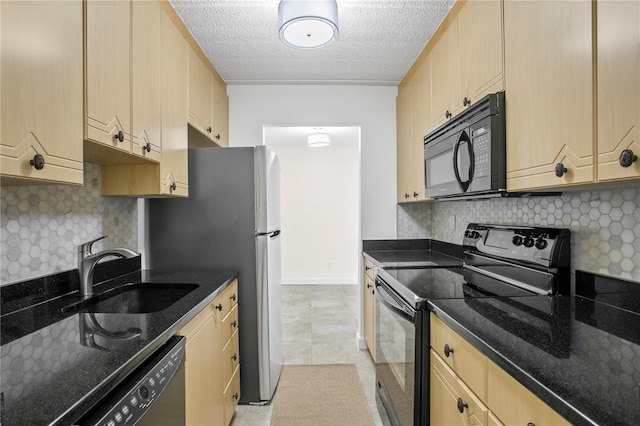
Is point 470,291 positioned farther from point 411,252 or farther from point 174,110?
point 174,110

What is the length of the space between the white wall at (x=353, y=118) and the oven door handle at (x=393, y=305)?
3.61 ft

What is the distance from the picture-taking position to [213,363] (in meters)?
1.66

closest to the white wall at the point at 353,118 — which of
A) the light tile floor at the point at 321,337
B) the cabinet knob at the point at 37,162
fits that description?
the light tile floor at the point at 321,337

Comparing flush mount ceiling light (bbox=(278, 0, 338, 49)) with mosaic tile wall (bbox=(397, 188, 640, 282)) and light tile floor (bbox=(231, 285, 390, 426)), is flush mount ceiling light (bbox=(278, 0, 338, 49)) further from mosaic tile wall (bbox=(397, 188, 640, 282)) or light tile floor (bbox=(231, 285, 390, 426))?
light tile floor (bbox=(231, 285, 390, 426))

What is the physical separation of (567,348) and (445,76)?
1674mm

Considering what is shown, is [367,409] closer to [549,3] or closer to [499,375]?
[499,375]

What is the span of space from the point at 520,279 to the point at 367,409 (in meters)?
1.29

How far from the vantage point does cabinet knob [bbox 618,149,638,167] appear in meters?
0.86

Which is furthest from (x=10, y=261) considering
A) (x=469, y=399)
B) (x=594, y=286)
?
(x=594, y=286)

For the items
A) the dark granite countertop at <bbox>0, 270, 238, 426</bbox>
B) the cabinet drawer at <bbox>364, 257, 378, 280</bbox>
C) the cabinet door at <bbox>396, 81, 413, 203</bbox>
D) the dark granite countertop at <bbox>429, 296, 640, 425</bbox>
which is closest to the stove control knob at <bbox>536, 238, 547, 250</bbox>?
the dark granite countertop at <bbox>429, 296, 640, 425</bbox>

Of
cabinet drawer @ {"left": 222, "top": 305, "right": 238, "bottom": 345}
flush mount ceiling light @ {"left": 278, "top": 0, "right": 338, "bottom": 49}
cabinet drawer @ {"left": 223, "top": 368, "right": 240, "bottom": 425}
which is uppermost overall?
flush mount ceiling light @ {"left": 278, "top": 0, "right": 338, "bottom": 49}

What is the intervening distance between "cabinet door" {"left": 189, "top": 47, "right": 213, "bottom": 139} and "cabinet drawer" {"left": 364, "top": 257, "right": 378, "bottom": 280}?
62.3 inches

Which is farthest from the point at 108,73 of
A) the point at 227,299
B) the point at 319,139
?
the point at 319,139

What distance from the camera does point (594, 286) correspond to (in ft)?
4.31
